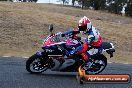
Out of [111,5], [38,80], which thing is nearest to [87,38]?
[38,80]

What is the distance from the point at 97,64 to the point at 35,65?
1.89 metres

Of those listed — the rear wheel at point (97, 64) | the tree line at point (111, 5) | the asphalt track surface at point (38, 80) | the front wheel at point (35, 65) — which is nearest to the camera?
the asphalt track surface at point (38, 80)

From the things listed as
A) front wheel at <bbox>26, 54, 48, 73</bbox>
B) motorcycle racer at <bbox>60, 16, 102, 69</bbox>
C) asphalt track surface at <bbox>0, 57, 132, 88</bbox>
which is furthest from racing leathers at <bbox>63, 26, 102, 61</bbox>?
front wheel at <bbox>26, 54, 48, 73</bbox>

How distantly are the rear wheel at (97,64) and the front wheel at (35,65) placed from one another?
4.52 ft

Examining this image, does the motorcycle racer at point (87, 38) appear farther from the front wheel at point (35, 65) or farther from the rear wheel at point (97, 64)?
the front wheel at point (35, 65)

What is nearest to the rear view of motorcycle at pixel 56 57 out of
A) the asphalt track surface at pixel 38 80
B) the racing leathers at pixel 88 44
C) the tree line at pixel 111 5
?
the racing leathers at pixel 88 44

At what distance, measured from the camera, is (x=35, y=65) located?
494 inches

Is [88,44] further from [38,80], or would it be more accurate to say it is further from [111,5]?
[111,5]

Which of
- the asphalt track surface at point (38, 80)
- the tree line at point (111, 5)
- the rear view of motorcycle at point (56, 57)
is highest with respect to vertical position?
the rear view of motorcycle at point (56, 57)

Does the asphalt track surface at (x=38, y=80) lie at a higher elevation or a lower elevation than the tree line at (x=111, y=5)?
higher

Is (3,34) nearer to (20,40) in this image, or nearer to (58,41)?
(20,40)

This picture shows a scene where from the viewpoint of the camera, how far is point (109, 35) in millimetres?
33031

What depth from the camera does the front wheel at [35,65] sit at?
1246 centimetres

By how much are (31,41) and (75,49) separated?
1407cm
